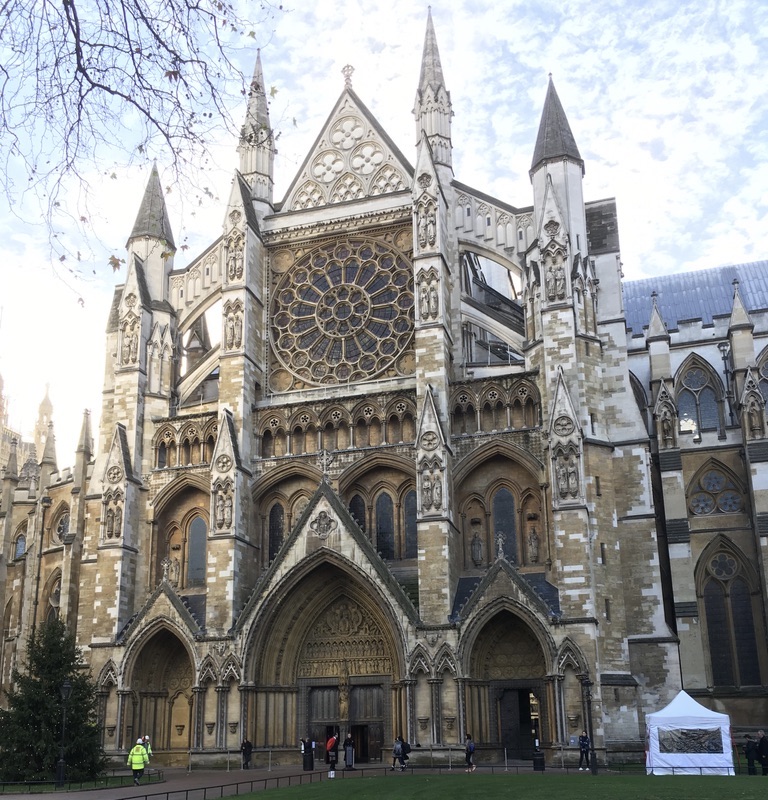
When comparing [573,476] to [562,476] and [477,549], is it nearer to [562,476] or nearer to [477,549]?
[562,476]

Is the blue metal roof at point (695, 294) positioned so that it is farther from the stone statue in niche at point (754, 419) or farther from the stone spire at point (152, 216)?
the stone spire at point (152, 216)

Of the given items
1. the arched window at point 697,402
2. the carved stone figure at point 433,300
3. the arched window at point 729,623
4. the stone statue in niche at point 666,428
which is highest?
the carved stone figure at point 433,300

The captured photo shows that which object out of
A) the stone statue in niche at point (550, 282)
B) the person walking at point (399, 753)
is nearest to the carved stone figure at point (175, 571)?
the person walking at point (399, 753)

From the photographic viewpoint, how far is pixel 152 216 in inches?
1511

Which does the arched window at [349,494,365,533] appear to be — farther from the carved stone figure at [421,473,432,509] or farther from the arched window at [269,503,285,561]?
the carved stone figure at [421,473,432,509]

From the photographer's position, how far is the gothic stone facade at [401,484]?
2905cm

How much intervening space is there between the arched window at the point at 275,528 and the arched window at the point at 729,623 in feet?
52.4

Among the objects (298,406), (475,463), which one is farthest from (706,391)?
(298,406)

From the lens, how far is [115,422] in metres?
35.4

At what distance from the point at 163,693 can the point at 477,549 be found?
1169 cm

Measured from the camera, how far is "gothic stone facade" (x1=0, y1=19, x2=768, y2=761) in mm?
29047

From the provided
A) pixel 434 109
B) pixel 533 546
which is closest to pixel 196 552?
pixel 533 546

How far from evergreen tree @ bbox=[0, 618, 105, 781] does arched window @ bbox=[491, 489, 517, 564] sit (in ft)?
43.6

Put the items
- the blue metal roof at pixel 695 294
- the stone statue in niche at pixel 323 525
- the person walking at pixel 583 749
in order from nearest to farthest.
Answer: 1. the person walking at pixel 583 749
2. the stone statue in niche at pixel 323 525
3. the blue metal roof at pixel 695 294
